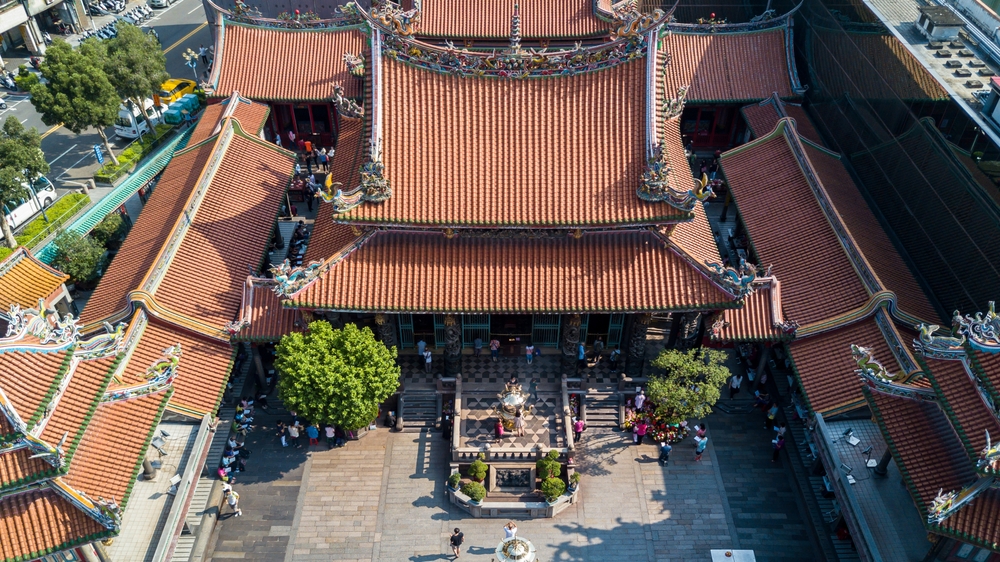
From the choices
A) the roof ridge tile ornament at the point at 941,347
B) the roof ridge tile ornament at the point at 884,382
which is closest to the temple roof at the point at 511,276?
the roof ridge tile ornament at the point at 884,382

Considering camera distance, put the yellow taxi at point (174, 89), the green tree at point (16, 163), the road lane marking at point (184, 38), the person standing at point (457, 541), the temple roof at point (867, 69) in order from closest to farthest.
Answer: the person standing at point (457, 541)
the temple roof at point (867, 69)
the green tree at point (16, 163)
the yellow taxi at point (174, 89)
the road lane marking at point (184, 38)

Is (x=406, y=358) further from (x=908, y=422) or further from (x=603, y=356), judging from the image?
(x=908, y=422)

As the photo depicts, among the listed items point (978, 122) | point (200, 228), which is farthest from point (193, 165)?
point (978, 122)

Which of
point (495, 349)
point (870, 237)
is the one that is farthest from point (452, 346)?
point (870, 237)

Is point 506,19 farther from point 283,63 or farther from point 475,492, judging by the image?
point 475,492

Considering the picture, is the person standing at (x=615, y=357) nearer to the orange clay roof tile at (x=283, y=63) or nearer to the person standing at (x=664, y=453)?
the person standing at (x=664, y=453)

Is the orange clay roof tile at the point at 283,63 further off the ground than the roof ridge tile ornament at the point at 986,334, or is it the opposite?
the orange clay roof tile at the point at 283,63

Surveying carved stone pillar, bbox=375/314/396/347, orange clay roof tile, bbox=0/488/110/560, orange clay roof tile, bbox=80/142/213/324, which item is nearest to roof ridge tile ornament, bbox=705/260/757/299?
carved stone pillar, bbox=375/314/396/347
